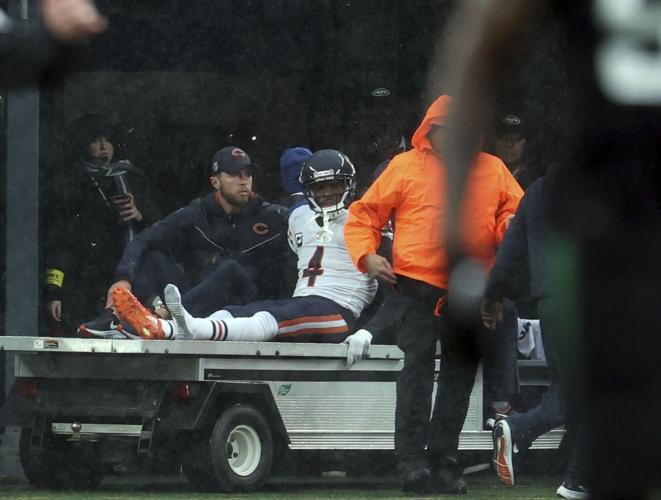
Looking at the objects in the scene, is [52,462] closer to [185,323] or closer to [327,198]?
[185,323]

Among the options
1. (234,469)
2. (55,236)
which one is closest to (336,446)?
(234,469)

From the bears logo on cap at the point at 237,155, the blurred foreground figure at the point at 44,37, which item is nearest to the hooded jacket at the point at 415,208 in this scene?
the bears logo on cap at the point at 237,155

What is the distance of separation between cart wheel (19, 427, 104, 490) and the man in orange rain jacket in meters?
1.56

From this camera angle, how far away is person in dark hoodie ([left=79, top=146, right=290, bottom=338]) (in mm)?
9125

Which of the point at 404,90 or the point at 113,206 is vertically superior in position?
the point at 404,90

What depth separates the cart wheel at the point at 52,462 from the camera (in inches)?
334

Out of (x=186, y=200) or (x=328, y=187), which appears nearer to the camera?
(x=328, y=187)

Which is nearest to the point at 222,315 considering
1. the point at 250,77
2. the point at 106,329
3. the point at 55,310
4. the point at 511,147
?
the point at 106,329

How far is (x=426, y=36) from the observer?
14.0 meters

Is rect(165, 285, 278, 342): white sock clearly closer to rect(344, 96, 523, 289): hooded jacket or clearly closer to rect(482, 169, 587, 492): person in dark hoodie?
rect(344, 96, 523, 289): hooded jacket

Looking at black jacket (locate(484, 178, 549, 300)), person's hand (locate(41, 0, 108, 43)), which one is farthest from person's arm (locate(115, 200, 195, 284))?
person's hand (locate(41, 0, 108, 43))

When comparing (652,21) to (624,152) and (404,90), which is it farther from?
(404,90)

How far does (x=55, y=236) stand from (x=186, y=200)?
274 cm

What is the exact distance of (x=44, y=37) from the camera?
312cm
